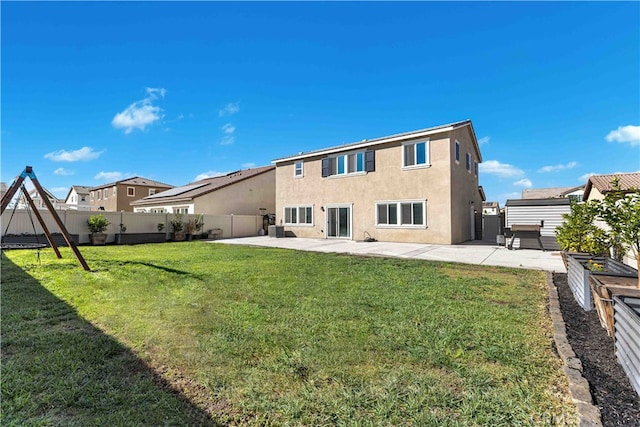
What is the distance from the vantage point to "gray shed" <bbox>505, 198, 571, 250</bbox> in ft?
45.5

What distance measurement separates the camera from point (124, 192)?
3959 cm

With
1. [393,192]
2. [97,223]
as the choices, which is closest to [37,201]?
[97,223]

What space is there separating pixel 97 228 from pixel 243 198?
11811 millimetres

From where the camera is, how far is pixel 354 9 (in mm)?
12094

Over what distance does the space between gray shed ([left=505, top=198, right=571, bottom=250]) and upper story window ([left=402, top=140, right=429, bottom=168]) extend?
196 inches

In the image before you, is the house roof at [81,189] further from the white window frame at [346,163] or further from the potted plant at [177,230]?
the white window frame at [346,163]

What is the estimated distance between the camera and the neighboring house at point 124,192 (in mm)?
39281

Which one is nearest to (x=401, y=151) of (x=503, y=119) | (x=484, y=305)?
(x=503, y=119)

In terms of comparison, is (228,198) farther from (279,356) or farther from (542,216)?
(279,356)

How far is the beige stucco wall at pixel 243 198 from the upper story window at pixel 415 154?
591 inches


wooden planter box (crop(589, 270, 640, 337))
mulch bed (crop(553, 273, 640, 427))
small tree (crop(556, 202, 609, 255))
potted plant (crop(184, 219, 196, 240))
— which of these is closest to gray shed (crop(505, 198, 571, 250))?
small tree (crop(556, 202, 609, 255))

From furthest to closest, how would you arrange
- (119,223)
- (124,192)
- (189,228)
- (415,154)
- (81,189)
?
(81,189)
(124,192)
(189,228)
(119,223)
(415,154)

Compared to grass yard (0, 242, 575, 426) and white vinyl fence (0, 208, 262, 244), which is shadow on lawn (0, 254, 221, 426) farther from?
white vinyl fence (0, 208, 262, 244)

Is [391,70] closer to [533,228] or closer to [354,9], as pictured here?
[354,9]
